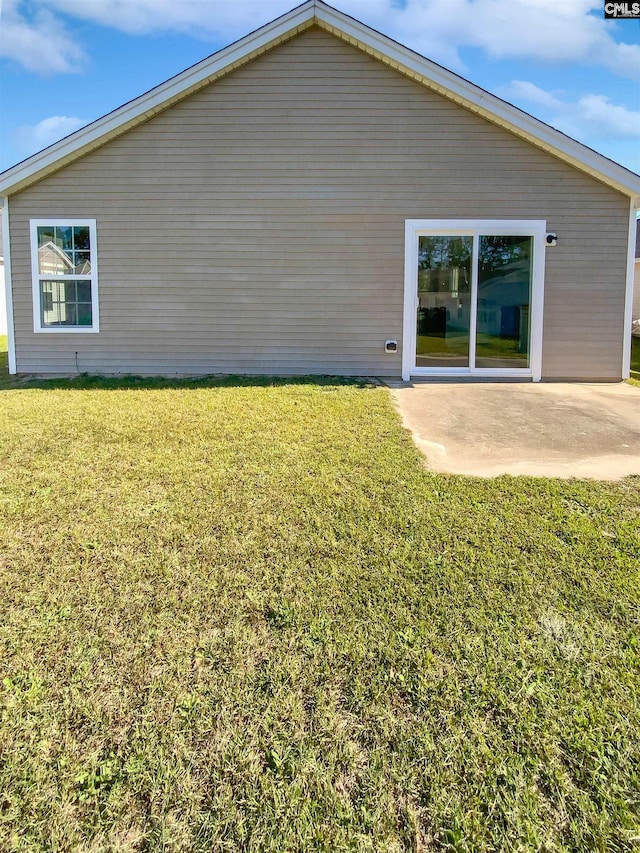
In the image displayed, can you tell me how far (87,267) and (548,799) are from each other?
30.6 ft

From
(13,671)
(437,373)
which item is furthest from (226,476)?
(437,373)

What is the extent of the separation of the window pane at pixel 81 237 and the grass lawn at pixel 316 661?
582 centimetres

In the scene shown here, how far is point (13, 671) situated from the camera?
87.8 inches

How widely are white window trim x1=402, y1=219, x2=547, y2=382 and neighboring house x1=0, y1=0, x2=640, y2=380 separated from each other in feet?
0.08

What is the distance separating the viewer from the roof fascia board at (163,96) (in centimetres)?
796

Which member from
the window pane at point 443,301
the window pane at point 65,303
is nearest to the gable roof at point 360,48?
the window pane at point 65,303

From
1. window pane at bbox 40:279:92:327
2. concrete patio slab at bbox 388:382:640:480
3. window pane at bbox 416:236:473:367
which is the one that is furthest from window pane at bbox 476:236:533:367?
window pane at bbox 40:279:92:327

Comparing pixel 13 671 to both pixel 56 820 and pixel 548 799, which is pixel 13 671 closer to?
pixel 56 820

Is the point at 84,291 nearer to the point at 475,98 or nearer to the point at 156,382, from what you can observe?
the point at 156,382

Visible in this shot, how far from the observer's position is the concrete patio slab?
14.7 feet

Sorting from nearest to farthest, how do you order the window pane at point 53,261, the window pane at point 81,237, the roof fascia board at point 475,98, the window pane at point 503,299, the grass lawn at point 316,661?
the grass lawn at point 316,661, the roof fascia board at point 475,98, the window pane at point 503,299, the window pane at point 81,237, the window pane at point 53,261

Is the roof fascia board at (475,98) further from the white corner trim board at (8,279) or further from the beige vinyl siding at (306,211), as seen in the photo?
the white corner trim board at (8,279)

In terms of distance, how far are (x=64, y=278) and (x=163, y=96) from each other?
328 centimetres

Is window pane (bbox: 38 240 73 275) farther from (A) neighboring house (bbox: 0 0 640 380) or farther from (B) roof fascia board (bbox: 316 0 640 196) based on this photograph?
(B) roof fascia board (bbox: 316 0 640 196)
